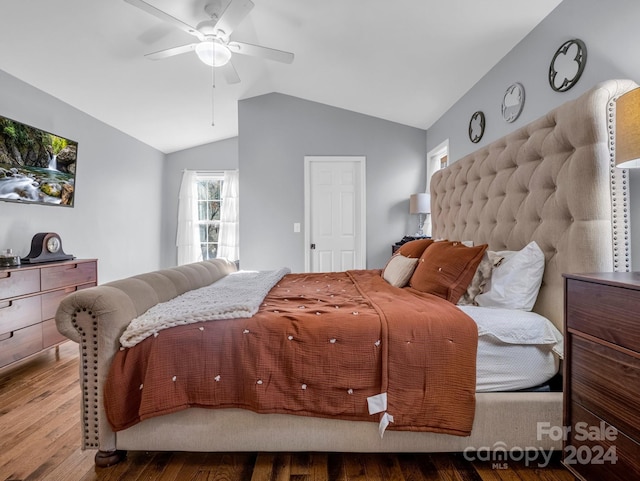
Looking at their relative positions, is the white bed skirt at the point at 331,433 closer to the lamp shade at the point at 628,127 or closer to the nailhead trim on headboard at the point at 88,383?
the nailhead trim on headboard at the point at 88,383

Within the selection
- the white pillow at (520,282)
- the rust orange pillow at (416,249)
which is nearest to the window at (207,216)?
the rust orange pillow at (416,249)

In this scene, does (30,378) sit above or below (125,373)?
Result: below

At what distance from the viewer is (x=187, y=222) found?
18.3ft

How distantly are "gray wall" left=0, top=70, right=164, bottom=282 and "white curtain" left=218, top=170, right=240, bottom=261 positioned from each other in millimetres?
979

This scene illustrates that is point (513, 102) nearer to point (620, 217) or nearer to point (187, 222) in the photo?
point (620, 217)

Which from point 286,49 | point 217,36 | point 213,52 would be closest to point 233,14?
point 217,36

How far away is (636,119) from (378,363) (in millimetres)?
1208

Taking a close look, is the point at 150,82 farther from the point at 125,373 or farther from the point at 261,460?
the point at 261,460

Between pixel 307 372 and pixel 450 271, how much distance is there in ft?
3.25

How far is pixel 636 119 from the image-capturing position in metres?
1.09

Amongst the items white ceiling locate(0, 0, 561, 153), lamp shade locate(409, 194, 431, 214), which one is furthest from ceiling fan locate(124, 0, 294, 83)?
lamp shade locate(409, 194, 431, 214)

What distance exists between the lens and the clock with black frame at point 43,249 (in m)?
2.73

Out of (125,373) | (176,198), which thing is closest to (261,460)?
(125,373)

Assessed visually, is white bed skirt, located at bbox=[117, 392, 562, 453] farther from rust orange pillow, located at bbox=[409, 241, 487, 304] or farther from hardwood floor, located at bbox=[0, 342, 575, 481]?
rust orange pillow, located at bbox=[409, 241, 487, 304]
